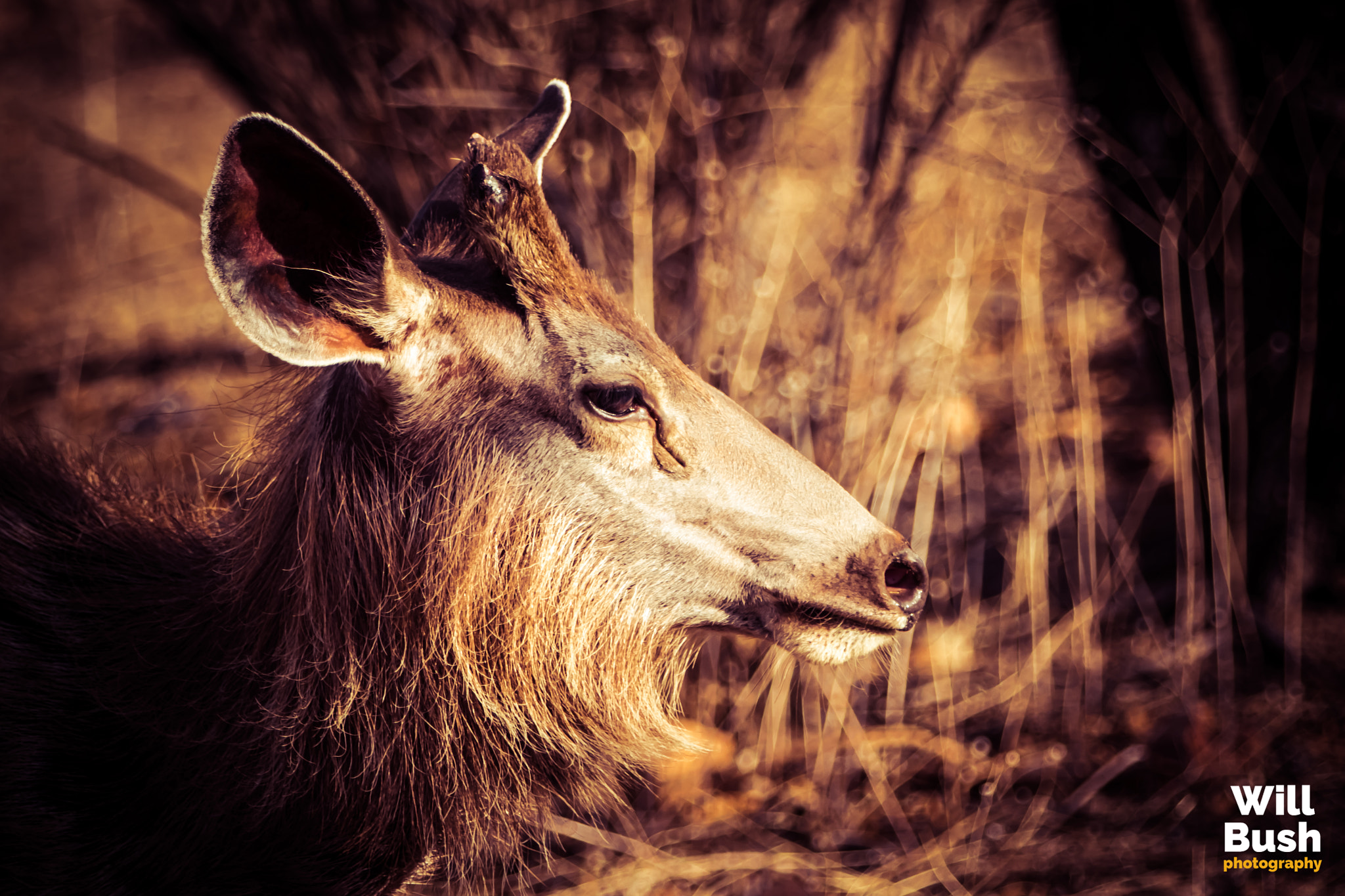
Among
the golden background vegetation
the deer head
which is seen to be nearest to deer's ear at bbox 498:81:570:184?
the deer head

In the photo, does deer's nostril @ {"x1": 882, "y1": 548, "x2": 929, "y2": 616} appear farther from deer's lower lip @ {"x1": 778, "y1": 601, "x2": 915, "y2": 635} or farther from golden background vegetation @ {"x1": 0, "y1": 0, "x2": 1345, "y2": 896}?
golden background vegetation @ {"x1": 0, "y1": 0, "x2": 1345, "y2": 896}

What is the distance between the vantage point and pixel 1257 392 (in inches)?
138

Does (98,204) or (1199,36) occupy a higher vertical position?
(98,204)

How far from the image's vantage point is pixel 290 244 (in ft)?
5.39

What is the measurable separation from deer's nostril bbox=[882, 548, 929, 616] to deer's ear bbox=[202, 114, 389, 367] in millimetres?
1061

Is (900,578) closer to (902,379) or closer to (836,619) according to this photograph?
(836,619)

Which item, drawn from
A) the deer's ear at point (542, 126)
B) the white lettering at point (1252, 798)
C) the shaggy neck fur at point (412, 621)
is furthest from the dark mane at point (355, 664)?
the white lettering at point (1252, 798)

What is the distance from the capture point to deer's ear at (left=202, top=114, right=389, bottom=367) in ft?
5.01

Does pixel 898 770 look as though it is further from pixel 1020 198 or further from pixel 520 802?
pixel 1020 198

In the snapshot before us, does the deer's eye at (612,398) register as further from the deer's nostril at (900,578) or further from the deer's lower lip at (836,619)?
the deer's nostril at (900,578)

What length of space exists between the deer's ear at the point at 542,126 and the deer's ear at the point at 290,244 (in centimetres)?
53

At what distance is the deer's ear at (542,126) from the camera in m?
2.12

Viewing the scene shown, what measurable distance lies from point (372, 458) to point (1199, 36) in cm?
317

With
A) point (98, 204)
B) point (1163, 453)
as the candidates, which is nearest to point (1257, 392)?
point (1163, 453)
